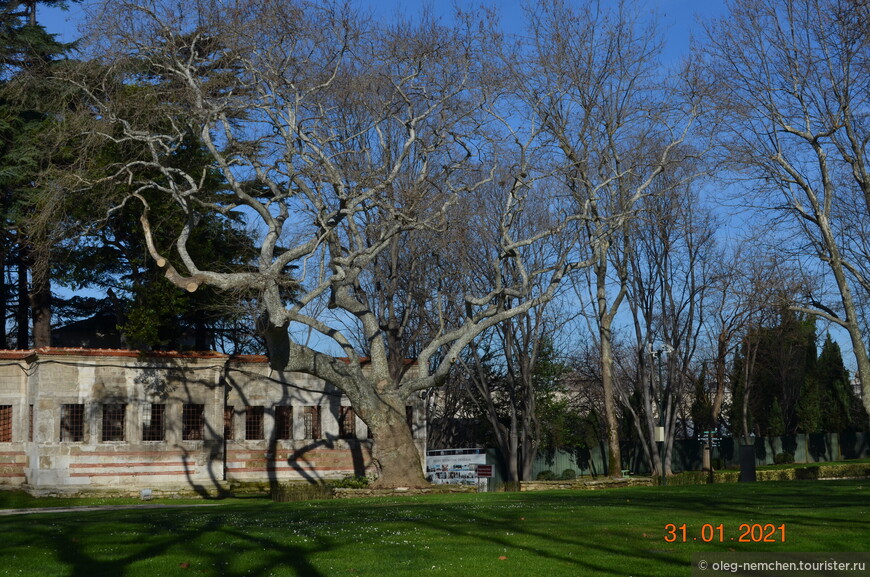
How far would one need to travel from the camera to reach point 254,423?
3422 centimetres

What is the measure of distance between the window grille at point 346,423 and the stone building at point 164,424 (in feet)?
0.14

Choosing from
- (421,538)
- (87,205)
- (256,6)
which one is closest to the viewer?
(421,538)

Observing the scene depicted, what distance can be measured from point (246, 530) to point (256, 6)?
1549cm

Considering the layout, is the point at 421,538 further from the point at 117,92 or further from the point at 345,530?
the point at 117,92

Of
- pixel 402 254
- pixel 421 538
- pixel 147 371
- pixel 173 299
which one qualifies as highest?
pixel 402 254

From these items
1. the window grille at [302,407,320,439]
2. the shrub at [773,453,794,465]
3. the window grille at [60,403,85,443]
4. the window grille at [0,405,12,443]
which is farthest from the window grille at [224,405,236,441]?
the shrub at [773,453,794,465]

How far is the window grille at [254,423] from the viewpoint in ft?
112

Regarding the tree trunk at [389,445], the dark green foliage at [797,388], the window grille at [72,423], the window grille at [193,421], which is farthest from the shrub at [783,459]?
the window grille at [72,423]

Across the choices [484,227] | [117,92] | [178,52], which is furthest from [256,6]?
[484,227]

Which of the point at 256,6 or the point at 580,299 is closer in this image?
the point at 256,6

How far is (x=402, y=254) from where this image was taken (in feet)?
131

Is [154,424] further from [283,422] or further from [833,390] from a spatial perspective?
[833,390]

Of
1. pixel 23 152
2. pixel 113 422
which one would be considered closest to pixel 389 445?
A: pixel 113 422

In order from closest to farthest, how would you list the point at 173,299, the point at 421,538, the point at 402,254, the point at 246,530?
the point at 421,538 → the point at 246,530 → the point at 173,299 → the point at 402,254
